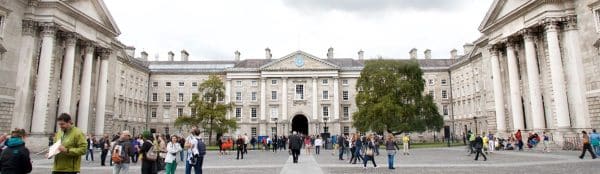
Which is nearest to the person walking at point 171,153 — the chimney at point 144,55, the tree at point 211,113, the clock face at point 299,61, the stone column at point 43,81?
the stone column at point 43,81

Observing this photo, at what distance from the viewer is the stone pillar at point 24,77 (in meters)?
25.7

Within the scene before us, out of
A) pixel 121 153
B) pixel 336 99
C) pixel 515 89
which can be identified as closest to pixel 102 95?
pixel 121 153

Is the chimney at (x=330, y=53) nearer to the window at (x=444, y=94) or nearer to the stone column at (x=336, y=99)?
the stone column at (x=336, y=99)

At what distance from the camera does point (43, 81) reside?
1037 inches

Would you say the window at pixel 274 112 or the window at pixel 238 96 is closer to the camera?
the window at pixel 274 112

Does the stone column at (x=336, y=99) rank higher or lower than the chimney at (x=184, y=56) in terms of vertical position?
lower

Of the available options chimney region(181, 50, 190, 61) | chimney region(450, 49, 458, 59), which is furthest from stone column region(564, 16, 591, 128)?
chimney region(181, 50, 190, 61)

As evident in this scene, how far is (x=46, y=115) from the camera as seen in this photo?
2670 cm

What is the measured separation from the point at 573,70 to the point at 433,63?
145 ft

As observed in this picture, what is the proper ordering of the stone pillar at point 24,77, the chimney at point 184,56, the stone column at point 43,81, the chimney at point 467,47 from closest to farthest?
the stone pillar at point 24,77, the stone column at point 43,81, the chimney at point 467,47, the chimney at point 184,56

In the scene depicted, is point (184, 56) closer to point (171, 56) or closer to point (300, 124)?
point (171, 56)

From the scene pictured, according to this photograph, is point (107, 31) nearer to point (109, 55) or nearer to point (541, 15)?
point (109, 55)

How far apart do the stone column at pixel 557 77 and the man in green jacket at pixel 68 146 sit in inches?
1103

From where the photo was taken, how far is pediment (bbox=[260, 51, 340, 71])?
2608 inches
